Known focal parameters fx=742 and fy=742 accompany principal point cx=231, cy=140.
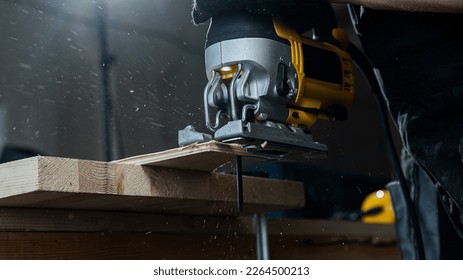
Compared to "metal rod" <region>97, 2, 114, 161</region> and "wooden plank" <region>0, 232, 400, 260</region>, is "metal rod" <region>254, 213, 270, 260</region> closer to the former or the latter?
"wooden plank" <region>0, 232, 400, 260</region>

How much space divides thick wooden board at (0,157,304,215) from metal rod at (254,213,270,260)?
0.04m

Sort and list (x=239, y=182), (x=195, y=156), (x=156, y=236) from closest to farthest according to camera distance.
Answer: (x=195, y=156)
(x=239, y=182)
(x=156, y=236)

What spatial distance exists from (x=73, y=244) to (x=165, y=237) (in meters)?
0.26

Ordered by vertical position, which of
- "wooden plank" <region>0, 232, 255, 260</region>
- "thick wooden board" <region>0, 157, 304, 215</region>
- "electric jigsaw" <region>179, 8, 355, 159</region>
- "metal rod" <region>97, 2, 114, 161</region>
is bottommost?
"wooden plank" <region>0, 232, 255, 260</region>

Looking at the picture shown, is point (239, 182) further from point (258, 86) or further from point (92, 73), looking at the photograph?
point (92, 73)

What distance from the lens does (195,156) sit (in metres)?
1.48

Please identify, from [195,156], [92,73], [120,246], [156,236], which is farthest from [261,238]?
[92,73]

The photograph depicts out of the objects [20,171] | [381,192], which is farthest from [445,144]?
[381,192]

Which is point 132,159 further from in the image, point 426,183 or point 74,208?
point 426,183

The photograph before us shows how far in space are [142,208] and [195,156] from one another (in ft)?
0.89

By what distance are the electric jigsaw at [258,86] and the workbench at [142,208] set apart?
64 millimetres

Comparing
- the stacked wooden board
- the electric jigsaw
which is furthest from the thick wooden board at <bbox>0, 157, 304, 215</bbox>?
the electric jigsaw

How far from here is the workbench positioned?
1.40 m

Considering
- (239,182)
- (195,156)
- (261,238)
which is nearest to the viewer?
(195,156)
